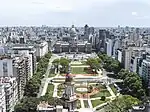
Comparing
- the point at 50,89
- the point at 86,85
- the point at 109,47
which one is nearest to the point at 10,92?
the point at 50,89

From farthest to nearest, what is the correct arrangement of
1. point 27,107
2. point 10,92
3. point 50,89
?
point 50,89, point 10,92, point 27,107

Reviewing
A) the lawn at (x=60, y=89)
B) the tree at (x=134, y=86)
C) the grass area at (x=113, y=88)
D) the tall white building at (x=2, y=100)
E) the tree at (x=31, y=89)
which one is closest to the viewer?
the tall white building at (x=2, y=100)

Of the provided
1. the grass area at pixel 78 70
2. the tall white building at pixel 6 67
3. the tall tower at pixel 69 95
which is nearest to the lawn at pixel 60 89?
the tall white building at pixel 6 67

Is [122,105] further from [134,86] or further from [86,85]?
[86,85]

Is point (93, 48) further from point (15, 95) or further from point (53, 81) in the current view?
point (15, 95)

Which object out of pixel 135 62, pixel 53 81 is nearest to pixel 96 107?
pixel 53 81

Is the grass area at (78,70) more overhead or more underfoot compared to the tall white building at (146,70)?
more underfoot

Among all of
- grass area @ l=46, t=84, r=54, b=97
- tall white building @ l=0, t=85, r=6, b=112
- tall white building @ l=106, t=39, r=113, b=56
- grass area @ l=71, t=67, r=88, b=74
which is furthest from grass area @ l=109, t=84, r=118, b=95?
tall white building @ l=106, t=39, r=113, b=56

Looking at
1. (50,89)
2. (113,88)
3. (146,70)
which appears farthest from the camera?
(113,88)

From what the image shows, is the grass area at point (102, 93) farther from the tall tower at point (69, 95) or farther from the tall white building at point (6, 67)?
the tall tower at point (69, 95)

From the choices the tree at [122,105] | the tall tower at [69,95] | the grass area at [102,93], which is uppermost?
the tall tower at [69,95]

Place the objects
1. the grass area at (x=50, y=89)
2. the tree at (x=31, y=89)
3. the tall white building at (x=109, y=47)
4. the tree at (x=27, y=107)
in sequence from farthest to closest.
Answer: the tall white building at (x=109, y=47)
the grass area at (x=50, y=89)
the tree at (x=31, y=89)
the tree at (x=27, y=107)

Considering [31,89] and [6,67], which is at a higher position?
[6,67]
